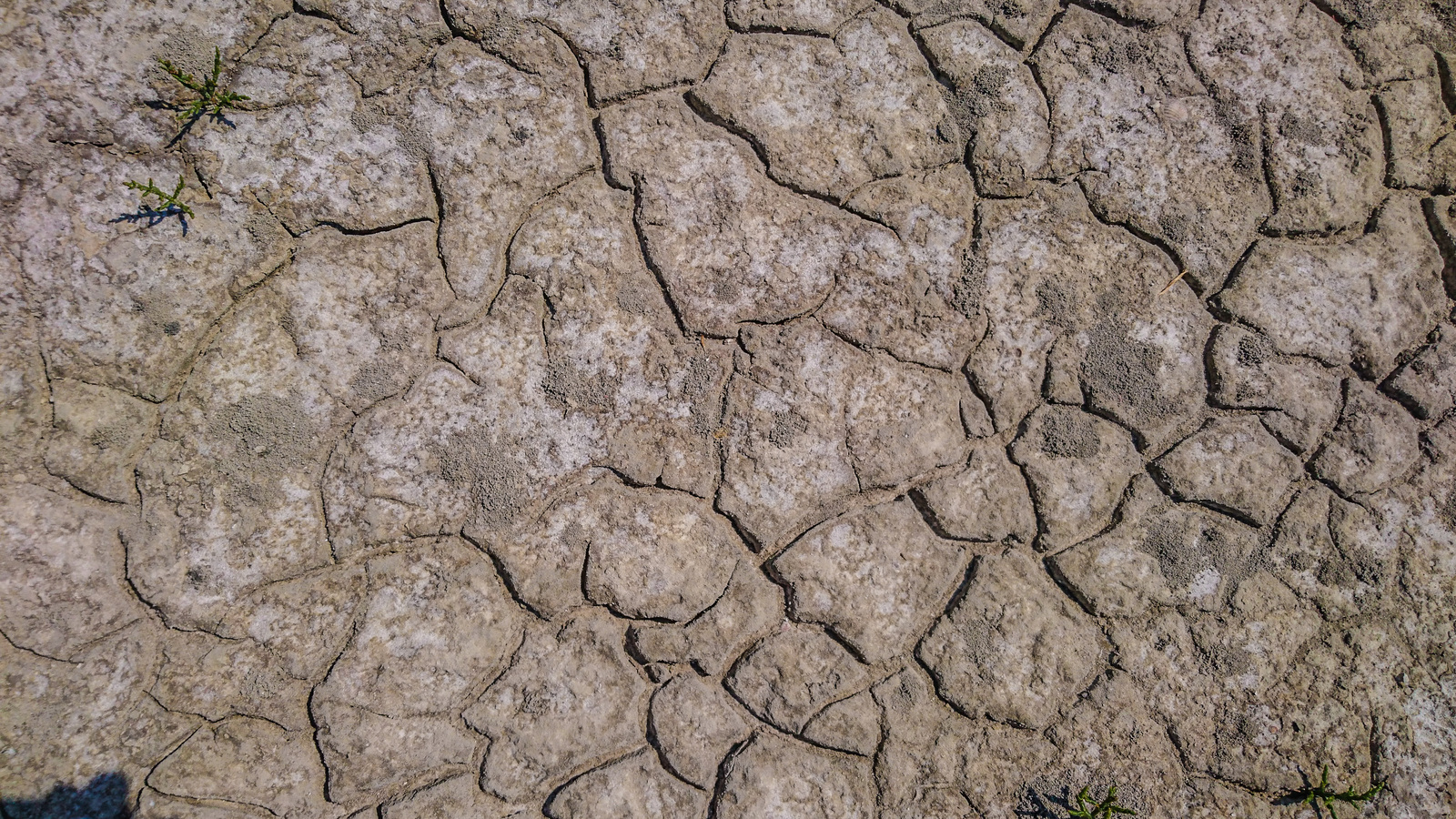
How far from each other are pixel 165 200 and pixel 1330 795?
9.87 feet

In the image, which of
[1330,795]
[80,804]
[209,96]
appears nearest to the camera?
[80,804]

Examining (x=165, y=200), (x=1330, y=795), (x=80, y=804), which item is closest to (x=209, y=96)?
(x=165, y=200)

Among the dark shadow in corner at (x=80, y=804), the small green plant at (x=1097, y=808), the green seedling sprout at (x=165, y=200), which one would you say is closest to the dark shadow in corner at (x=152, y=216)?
the green seedling sprout at (x=165, y=200)

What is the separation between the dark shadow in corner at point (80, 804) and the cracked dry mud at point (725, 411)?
11 millimetres

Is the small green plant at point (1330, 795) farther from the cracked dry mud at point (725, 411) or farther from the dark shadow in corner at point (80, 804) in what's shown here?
the dark shadow in corner at point (80, 804)

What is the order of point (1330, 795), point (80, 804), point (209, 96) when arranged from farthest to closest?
point (209, 96), point (1330, 795), point (80, 804)

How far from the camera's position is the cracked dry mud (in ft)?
6.37

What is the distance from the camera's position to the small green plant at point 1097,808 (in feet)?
6.34

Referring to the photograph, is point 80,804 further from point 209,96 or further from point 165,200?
point 209,96

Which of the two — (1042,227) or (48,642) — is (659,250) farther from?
(48,642)

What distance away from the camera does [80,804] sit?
1.85 m

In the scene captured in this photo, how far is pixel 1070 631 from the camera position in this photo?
206 cm

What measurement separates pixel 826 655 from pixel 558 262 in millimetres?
1132

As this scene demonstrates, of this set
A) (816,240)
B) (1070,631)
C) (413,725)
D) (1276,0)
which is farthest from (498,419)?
(1276,0)
